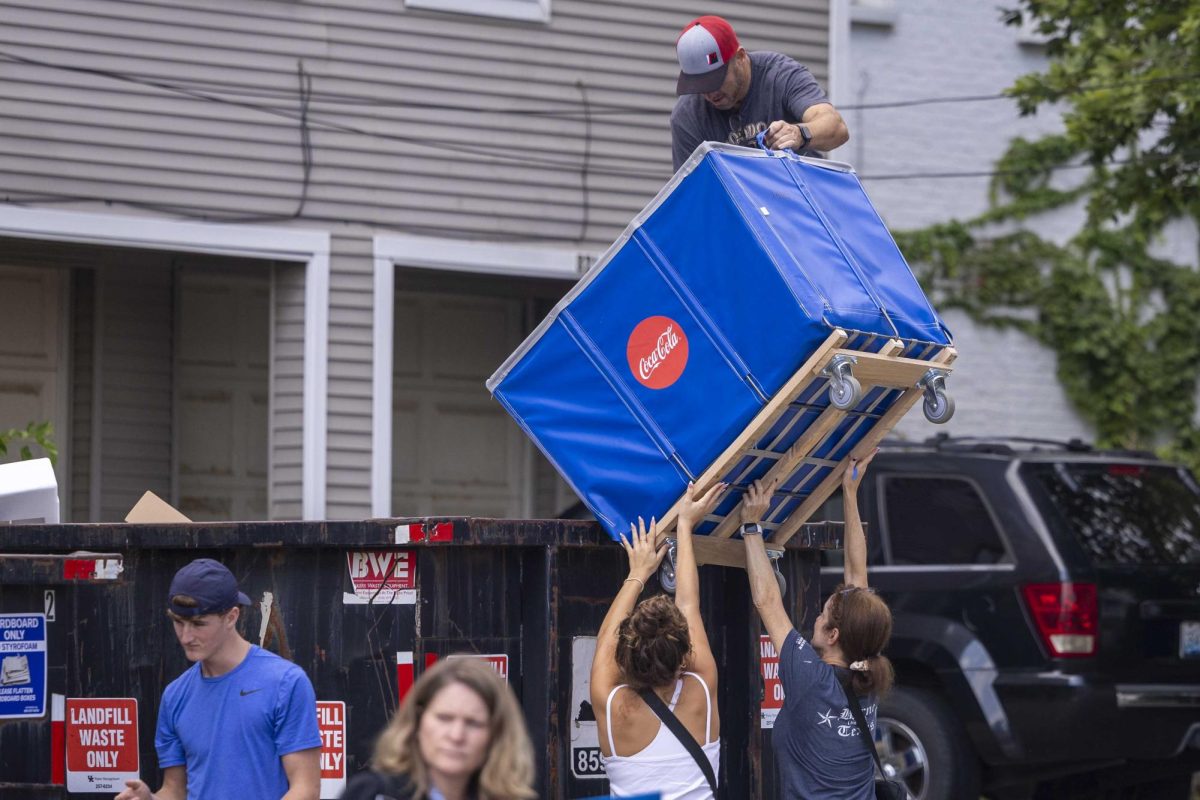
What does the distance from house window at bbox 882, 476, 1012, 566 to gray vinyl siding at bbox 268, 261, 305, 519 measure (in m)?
3.67

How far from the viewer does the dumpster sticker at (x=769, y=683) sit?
5605mm

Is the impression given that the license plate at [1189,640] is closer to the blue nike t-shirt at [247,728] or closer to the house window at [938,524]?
the house window at [938,524]

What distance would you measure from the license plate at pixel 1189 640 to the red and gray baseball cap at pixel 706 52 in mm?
4182

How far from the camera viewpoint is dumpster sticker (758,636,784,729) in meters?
5.61

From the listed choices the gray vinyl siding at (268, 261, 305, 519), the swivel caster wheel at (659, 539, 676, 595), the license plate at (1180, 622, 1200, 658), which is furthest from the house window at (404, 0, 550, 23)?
the swivel caster wheel at (659, 539, 676, 595)

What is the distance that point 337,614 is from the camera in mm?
5184

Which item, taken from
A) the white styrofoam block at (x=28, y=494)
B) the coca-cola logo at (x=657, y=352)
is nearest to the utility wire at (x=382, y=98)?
the white styrofoam block at (x=28, y=494)

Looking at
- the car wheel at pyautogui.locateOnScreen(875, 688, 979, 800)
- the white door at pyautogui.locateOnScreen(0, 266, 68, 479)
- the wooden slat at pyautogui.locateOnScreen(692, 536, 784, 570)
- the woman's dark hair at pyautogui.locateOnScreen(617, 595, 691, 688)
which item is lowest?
the car wheel at pyautogui.locateOnScreen(875, 688, 979, 800)

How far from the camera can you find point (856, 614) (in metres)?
4.98

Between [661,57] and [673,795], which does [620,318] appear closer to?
[673,795]

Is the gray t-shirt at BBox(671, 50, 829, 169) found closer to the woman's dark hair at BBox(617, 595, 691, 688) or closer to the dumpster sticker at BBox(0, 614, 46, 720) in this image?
the woman's dark hair at BBox(617, 595, 691, 688)

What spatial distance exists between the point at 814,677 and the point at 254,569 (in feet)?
5.54

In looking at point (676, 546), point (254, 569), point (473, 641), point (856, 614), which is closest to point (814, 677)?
point (856, 614)

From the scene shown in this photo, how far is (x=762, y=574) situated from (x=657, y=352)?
0.73 metres
